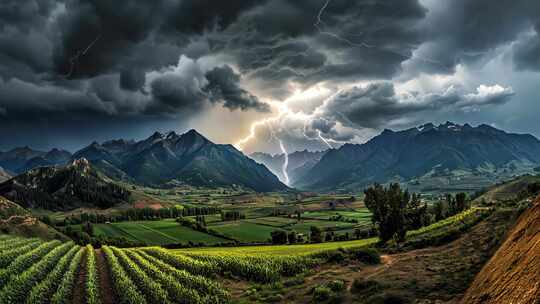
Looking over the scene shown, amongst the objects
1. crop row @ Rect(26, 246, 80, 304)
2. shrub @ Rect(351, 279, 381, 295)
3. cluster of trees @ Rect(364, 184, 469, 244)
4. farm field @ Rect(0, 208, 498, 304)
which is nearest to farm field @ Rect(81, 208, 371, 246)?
cluster of trees @ Rect(364, 184, 469, 244)

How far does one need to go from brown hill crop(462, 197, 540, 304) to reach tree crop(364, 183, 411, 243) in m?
36.7

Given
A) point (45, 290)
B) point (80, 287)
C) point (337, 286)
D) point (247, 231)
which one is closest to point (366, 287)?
point (337, 286)

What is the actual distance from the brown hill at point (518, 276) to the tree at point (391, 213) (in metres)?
36.7

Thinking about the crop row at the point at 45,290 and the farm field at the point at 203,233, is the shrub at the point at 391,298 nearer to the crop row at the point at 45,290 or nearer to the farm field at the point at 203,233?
the crop row at the point at 45,290

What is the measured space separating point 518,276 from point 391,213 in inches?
1786

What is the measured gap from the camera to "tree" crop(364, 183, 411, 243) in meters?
60.2

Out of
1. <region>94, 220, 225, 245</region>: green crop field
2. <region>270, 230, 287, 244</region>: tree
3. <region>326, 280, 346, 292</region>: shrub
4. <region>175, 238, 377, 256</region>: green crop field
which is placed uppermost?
<region>326, 280, 346, 292</region>: shrub

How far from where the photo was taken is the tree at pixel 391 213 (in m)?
60.2

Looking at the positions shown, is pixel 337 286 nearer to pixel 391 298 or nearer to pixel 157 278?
pixel 391 298

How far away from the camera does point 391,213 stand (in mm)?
60906

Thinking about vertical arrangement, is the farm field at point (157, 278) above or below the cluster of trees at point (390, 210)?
below

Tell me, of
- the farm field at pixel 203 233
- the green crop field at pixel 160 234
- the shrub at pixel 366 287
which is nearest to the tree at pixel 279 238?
the farm field at pixel 203 233

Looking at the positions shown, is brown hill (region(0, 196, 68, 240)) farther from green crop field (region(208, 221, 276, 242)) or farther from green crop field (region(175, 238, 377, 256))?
green crop field (region(175, 238, 377, 256))

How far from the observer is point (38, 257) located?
62.3m
